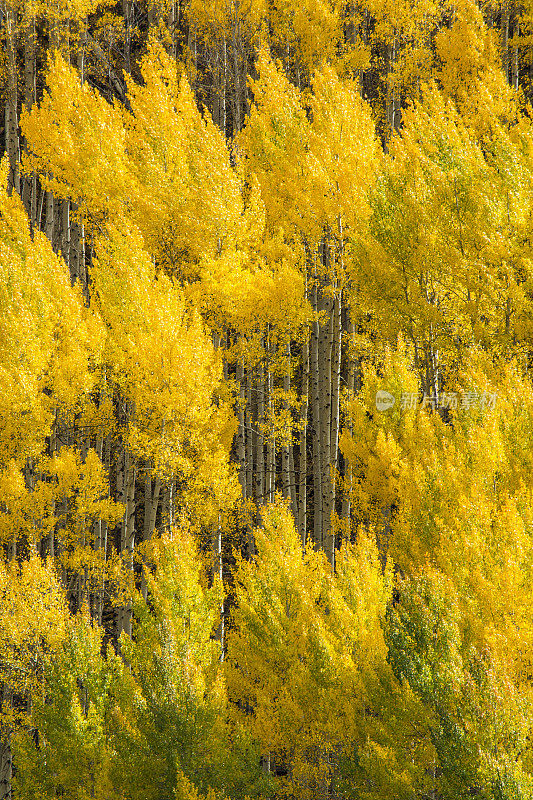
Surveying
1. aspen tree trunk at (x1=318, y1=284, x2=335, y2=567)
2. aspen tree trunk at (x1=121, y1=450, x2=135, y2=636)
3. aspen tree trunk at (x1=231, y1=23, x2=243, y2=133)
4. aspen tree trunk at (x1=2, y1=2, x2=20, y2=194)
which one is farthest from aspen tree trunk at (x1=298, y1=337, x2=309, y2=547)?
aspen tree trunk at (x1=2, y1=2, x2=20, y2=194)

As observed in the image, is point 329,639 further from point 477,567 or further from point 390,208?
point 390,208

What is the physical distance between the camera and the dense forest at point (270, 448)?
1347 cm

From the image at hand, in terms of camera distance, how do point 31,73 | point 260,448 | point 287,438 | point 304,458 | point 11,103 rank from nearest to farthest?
point 287,438 < point 260,448 < point 304,458 < point 31,73 < point 11,103

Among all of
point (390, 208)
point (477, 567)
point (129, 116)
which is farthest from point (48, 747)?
point (129, 116)

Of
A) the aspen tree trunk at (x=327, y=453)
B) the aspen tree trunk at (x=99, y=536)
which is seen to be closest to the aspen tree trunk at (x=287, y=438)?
the aspen tree trunk at (x=327, y=453)

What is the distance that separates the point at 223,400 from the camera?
18797 millimetres

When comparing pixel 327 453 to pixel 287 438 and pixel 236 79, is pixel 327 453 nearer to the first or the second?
pixel 287 438

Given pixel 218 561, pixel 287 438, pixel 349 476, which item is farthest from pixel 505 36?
pixel 218 561

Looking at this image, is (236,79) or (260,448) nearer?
(260,448)

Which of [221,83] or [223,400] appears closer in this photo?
[223,400]

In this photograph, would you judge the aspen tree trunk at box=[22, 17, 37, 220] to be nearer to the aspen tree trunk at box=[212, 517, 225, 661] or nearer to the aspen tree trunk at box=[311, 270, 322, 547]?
the aspen tree trunk at box=[311, 270, 322, 547]

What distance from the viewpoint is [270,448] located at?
20094 millimetres

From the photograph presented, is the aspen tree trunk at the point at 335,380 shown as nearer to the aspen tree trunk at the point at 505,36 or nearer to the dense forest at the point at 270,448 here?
the dense forest at the point at 270,448

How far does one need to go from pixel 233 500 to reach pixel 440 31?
16.4 meters
